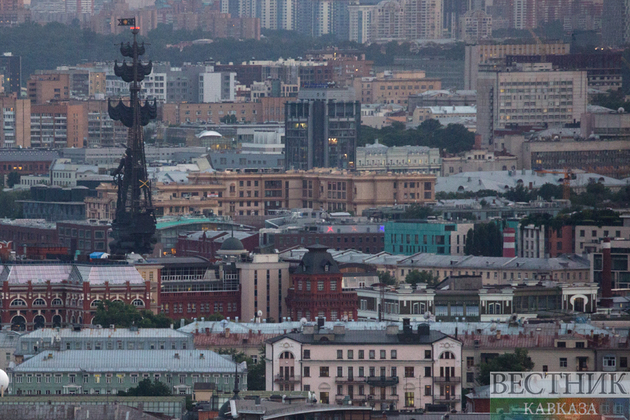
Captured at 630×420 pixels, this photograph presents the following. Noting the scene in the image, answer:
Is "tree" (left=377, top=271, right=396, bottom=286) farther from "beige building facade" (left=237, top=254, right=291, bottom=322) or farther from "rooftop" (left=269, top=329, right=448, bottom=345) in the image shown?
"rooftop" (left=269, top=329, right=448, bottom=345)

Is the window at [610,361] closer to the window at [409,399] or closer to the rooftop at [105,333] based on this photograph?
the window at [409,399]

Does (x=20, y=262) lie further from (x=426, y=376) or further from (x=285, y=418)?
(x=285, y=418)

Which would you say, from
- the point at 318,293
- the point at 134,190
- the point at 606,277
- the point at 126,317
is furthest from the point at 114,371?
the point at 134,190

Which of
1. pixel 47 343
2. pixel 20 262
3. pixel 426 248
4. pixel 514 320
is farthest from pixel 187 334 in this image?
Answer: pixel 426 248

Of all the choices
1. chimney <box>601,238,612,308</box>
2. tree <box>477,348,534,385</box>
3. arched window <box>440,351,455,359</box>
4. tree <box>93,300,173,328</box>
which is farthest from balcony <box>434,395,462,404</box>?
chimney <box>601,238,612,308</box>

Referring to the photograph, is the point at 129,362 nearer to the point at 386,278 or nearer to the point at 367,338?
the point at 367,338
